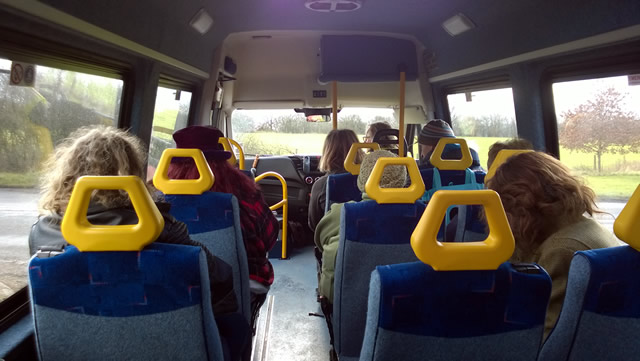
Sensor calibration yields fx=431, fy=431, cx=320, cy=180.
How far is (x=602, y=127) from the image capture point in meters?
3.26

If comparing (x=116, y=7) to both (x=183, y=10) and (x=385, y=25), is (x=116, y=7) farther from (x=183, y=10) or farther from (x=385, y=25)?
(x=385, y=25)

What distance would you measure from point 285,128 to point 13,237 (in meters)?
4.17

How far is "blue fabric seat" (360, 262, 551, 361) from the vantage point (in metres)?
1.00

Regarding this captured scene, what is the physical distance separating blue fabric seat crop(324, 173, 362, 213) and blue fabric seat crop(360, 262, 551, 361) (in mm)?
2058

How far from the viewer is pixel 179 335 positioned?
1231mm

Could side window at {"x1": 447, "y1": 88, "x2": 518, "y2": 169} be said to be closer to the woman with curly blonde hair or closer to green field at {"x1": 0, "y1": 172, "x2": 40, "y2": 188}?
the woman with curly blonde hair

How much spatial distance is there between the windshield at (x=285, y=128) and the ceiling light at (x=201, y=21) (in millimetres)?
1866

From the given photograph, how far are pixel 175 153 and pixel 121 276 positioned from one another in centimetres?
87

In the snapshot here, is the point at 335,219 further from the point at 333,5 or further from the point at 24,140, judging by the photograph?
the point at 333,5

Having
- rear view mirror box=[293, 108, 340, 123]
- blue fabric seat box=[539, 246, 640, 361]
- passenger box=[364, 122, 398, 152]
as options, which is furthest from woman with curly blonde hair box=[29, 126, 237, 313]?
rear view mirror box=[293, 108, 340, 123]

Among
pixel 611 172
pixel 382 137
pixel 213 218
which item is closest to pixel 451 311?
pixel 213 218

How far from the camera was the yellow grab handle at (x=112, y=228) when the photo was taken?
1.10 metres

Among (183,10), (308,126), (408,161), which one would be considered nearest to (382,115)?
(308,126)

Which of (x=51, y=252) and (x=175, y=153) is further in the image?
(x=175, y=153)
